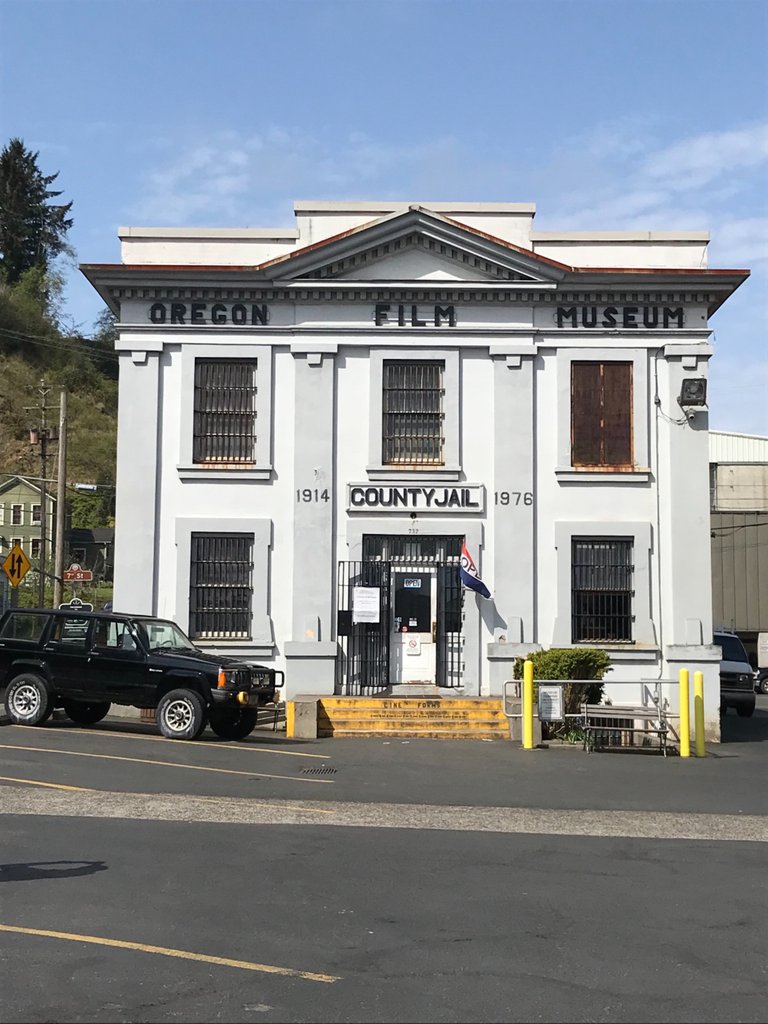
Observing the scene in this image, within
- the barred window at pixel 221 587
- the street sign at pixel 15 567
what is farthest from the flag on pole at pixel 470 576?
the street sign at pixel 15 567

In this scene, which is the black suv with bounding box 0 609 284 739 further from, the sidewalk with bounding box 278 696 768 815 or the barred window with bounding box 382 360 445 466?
the barred window with bounding box 382 360 445 466

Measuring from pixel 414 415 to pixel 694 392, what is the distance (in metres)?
5.15

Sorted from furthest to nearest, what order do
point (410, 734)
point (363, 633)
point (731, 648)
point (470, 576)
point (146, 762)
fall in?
point (731, 648) < point (363, 633) < point (470, 576) < point (410, 734) < point (146, 762)

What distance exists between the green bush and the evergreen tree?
9050 cm

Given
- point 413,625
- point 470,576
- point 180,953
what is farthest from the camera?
point 413,625

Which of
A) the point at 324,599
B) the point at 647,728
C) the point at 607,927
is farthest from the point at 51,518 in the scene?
the point at 607,927

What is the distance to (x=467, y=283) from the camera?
71.8 ft

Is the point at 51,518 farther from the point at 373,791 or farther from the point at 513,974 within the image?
the point at 513,974

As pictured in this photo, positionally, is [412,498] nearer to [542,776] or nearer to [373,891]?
[542,776]

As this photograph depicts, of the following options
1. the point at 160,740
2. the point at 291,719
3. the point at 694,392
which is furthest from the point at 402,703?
the point at 694,392

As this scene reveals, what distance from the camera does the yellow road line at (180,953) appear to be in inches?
253

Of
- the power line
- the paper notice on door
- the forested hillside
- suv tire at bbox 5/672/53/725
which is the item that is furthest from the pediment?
the power line

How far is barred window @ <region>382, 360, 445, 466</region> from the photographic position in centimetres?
2206

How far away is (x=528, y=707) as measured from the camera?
18.0 meters
